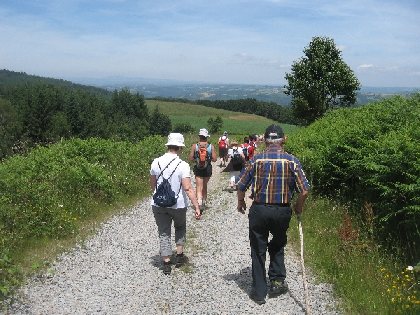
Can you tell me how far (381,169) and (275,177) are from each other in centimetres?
254

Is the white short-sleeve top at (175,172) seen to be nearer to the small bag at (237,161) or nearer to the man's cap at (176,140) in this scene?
the man's cap at (176,140)

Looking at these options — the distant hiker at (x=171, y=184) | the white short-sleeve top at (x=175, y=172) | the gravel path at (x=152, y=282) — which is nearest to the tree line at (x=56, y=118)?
the gravel path at (x=152, y=282)

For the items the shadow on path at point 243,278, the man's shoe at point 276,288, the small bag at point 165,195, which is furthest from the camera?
the small bag at point 165,195

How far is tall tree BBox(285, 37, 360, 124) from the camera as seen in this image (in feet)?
144

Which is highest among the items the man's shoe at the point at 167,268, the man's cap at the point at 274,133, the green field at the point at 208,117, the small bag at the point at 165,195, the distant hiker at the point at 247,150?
the man's cap at the point at 274,133

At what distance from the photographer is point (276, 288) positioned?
601 cm

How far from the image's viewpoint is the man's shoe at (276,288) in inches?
236

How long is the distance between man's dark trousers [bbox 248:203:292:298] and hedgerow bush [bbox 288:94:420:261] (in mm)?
1811

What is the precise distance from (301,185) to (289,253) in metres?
2.58

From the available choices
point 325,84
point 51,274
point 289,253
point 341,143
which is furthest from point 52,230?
point 325,84

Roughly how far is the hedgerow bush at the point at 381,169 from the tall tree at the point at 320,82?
106ft

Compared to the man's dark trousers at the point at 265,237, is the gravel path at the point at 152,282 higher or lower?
lower

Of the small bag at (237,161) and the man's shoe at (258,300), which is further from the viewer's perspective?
the small bag at (237,161)

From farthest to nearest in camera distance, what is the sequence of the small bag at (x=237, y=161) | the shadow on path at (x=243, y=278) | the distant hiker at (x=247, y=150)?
Answer: the distant hiker at (x=247, y=150) → the small bag at (x=237, y=161) → the shadow on path at (x=243, y=278)
